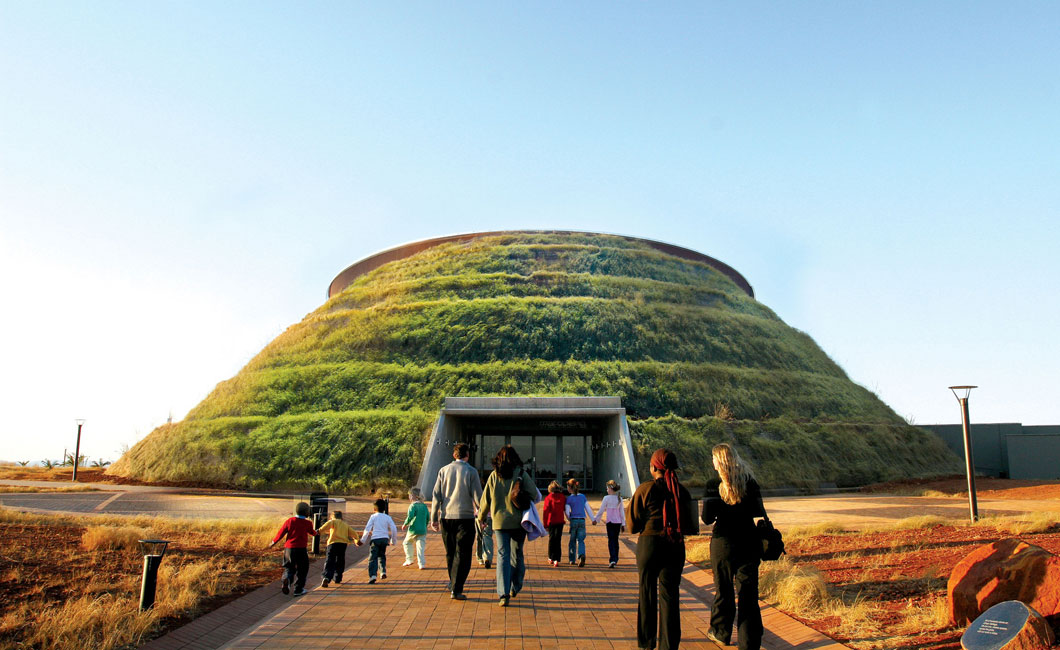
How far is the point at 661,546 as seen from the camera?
588 centimetres

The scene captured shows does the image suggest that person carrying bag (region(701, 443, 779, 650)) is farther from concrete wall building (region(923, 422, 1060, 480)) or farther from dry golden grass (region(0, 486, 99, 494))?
concrete wall building (region(923, 422, 1060, 480))

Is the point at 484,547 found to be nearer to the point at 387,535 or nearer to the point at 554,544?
the point at 554,544

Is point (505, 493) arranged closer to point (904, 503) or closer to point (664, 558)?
point (664, 558)

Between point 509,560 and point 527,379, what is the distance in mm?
22232

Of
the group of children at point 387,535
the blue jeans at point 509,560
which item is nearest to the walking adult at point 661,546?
the blue jeans at point 509,560

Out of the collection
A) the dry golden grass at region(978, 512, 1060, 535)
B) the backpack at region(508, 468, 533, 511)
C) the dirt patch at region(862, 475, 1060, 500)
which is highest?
the backpack at region(508, 468, 533, 511)

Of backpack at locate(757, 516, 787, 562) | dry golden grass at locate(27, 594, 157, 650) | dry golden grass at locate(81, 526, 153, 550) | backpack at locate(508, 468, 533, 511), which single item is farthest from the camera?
dry golden grass at locate(81, 526, 153, 550)

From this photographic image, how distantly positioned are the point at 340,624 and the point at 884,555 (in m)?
8.28

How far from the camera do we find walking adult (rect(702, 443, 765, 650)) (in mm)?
5805

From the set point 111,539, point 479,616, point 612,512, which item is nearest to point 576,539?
point 612,512

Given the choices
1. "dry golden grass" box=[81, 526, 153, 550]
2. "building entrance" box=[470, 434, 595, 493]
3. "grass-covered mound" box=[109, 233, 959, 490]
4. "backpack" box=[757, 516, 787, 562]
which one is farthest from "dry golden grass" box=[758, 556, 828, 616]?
"building entrance" box=[470, 434, 595, 493]

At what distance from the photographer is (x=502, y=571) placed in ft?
25.4

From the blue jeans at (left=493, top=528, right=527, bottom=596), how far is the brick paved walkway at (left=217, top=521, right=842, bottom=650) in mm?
184

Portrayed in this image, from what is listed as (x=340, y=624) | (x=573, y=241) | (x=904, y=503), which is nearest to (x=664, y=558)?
(x=340, y=624)
